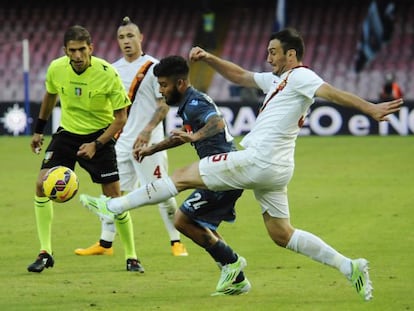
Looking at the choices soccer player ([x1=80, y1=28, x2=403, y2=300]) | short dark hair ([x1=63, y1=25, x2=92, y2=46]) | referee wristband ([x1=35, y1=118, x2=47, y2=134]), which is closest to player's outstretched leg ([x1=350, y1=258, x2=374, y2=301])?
soccer player ([x1=80, y1=28, x2=403, y2=300])

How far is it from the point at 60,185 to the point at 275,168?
6.73 ft

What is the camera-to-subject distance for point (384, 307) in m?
8.36

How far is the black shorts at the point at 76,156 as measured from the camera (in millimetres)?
10148

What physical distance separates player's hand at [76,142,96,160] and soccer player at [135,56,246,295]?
0.77 m

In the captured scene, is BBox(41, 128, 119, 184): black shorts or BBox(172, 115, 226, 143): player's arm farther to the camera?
BBox(41, 128, 119, 184): black shorts

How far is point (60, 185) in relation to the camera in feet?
30.7

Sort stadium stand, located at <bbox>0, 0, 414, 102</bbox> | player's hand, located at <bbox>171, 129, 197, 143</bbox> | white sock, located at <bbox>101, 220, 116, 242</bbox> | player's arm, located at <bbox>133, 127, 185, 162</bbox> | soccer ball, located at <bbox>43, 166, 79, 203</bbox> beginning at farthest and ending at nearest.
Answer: stadium stand, located at <bbox>0, 0, 414, 102</bbox>
white sock, located at <bbox>101, 220, 116, 242</bbox>
soccer ball, located at <bbox>43, 166, 79, 203</bbox>
player's arm, located at <bbox>133, 127, 185, 162</bbox>
player's hand, located at <bbox>171, 129, 197, 143</bbox>

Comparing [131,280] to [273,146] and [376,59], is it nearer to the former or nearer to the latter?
[273,146]

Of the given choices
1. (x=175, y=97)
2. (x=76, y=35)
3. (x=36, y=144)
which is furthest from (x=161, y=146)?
(x=36, y=144)

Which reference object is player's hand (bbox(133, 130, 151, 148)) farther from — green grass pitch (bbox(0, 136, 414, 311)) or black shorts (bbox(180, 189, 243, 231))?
green grass pitch (bbox(0, 136, 414, 311))

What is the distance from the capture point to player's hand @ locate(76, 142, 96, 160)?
9773 millimetres

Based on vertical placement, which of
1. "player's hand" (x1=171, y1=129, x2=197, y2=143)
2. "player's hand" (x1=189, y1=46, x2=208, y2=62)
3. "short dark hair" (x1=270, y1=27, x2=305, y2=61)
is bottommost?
"player's hand" (x1=171, y1=129, x2=197, y2=143)

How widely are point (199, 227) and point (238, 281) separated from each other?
21.4 inches

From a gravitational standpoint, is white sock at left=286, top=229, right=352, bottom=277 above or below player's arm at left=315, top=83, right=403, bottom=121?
below
